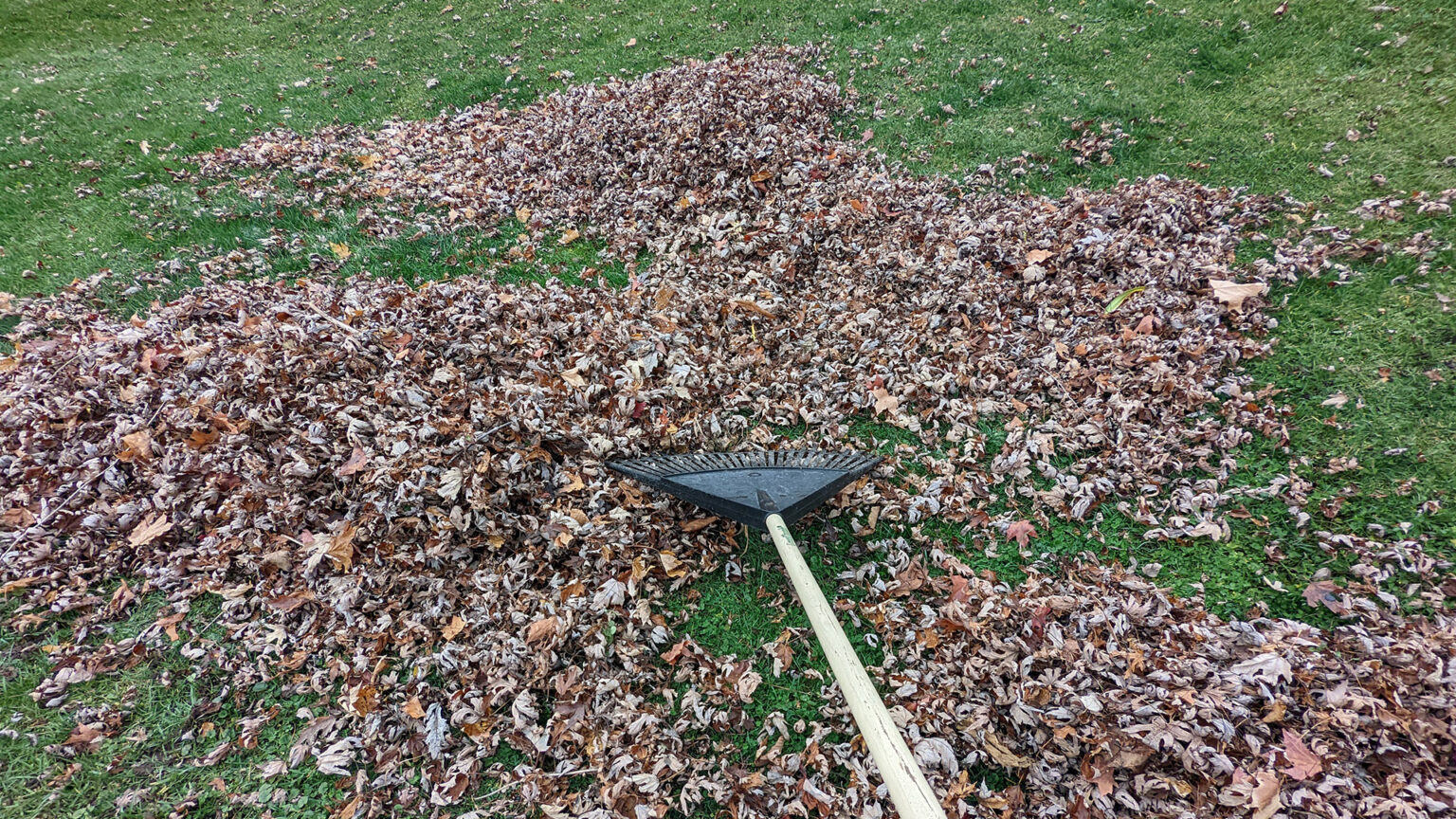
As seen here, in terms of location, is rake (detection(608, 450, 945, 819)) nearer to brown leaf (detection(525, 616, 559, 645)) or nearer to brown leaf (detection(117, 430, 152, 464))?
brown leaf (detection(525, 616, 559, 645))

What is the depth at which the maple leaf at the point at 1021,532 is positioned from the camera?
349 centimetres

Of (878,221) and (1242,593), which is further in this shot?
(878,221)

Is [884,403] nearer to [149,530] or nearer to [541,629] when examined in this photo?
[541,629]

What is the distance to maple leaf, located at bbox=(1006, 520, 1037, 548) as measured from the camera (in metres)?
3.49

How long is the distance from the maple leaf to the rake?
2.95 ft

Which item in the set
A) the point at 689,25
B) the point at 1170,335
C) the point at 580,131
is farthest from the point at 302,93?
the point at 1170,335

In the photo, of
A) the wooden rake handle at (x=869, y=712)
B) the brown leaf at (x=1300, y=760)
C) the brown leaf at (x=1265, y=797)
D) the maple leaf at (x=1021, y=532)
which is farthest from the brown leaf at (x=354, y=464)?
the brown leaf at (x=1300, y=760)

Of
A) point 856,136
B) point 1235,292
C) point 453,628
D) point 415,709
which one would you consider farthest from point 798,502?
point 856,136

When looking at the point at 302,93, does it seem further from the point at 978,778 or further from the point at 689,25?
the point at 978,778

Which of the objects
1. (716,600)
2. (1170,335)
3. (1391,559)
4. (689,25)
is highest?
(689,25)

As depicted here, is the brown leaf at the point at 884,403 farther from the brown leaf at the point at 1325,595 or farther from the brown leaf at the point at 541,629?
the brown leaf at the point at 541,629

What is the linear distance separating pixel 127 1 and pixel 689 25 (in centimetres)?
1274

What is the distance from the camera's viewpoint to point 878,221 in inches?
215

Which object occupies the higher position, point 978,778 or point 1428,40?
point 1428,40
